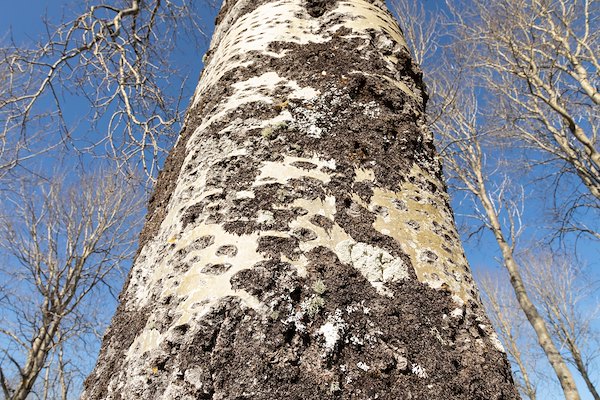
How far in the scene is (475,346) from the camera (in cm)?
73

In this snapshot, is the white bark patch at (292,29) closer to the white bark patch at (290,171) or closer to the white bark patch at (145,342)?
the white bark patch at (290,171)

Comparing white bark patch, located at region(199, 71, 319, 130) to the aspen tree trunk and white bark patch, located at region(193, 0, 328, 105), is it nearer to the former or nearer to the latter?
the aspen tree trunk

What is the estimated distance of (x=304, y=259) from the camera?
2.50 feet

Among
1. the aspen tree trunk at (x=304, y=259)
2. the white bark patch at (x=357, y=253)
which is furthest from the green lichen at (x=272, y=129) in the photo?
the white bark patch at (x=357, y=253)

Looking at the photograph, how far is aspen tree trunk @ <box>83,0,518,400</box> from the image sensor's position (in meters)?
0.65

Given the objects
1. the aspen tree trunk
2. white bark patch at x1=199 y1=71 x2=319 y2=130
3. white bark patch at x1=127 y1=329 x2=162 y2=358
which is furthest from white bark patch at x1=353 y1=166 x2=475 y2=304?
white bark patch at x1=127 y1=329 x2=162 y2=358

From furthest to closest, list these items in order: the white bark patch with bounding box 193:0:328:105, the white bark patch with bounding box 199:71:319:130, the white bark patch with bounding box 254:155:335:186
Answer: the white bark patch with bounding box 193:0:328:105 < the white bark patch with bounding box 199:71:319:130 < the white bark patch with bounding box 254:155:335:186

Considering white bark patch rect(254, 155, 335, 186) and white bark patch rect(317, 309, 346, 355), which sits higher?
white bark patch rect(254, 155, 335, 186)

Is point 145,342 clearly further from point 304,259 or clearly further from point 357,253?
point 357,253

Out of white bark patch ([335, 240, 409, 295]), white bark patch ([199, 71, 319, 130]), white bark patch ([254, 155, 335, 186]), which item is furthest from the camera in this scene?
white bark patch ([199, 71, 319, 130])

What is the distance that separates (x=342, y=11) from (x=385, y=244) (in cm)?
97

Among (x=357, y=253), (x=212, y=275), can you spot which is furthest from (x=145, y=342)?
(x=357, y=253)

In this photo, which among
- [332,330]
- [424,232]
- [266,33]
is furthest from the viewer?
[266,33]

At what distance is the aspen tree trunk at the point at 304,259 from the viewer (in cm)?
65
